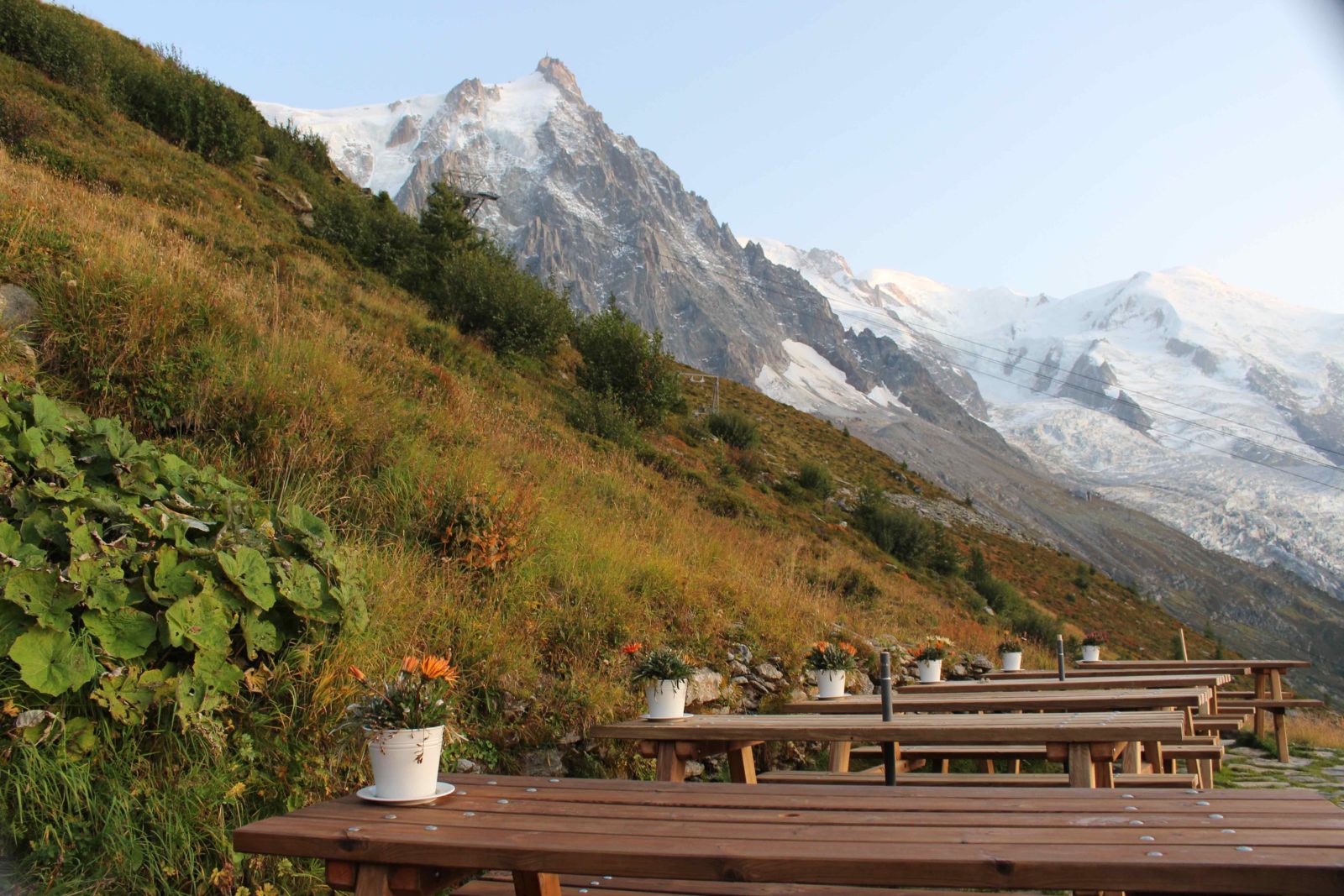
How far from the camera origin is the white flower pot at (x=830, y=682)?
4.36m

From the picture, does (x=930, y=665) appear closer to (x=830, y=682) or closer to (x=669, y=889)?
(x=830, y=682)

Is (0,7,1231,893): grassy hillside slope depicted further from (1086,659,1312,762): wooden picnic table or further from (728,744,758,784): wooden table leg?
(1086,659,1312,762): wooden picnic table

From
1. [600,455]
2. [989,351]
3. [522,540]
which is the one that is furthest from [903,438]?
[989,351]

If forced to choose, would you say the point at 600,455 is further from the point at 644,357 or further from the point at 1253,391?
the point at 1253,391

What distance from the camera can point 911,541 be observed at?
61.9 feet

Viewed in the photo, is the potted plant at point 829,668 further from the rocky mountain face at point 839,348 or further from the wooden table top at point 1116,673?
the rocky mountain face at point 839,348

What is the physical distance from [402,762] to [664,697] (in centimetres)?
158

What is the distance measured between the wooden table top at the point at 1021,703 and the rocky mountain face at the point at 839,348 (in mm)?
64451

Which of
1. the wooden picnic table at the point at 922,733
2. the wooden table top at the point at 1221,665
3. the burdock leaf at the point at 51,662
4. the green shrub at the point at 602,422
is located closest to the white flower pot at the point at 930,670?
the wooden picnic table at the point at 922,733

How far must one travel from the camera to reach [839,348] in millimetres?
149500

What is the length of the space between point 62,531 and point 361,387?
3100 mm

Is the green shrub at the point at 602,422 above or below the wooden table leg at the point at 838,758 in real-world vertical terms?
above

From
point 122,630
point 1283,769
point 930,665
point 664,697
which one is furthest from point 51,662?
point 1283,769

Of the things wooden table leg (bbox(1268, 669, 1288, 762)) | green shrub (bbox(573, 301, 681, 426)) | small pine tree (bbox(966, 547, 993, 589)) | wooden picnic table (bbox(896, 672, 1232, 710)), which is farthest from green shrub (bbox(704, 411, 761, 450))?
wooden picnic table (bbox(896, 672, 1232, 710))
